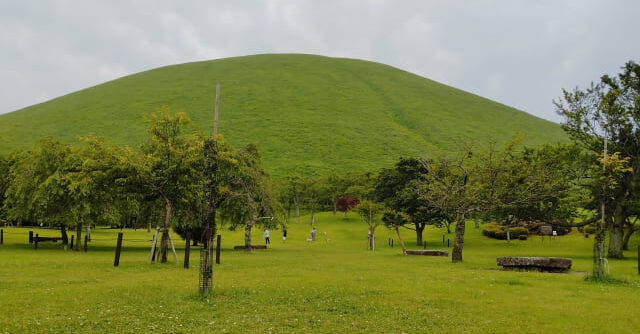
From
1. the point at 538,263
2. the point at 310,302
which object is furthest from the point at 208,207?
the point at 538,263

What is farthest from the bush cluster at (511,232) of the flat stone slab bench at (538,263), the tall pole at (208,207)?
the tall pole at (208,207)

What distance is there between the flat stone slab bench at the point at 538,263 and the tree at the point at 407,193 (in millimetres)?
21447

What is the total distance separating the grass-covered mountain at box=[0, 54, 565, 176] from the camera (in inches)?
4286

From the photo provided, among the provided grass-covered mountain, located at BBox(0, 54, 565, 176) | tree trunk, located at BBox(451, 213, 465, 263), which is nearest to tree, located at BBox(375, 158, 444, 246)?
tree trunk, located at BBox(451, 213, 465, 263)

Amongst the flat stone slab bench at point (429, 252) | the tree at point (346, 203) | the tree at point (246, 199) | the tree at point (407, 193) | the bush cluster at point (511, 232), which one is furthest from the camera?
the tree at point (346, 203)

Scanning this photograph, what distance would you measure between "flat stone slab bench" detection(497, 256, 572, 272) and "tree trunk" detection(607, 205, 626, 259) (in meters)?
13.6

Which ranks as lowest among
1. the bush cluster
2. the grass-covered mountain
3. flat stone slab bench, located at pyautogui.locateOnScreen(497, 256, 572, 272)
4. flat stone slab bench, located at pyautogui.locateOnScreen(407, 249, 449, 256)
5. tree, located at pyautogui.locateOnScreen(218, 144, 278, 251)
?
flat stone slab bench, located at pyautogui.locateOnScreen(407, 249, 449, 256)

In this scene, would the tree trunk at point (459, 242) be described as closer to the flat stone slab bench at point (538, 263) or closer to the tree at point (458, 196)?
the tree at point (458, 196)

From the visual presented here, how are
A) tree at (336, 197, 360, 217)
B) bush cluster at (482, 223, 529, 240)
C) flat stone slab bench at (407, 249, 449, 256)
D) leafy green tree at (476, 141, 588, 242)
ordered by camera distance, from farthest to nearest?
1. tree at (336, 197, 360, 217)
2. bush cluster at (482, 223, 529, 240)
3. flat stone slab bench at (407, 249, 449, 256)
4. leafy green tree at (476, 141, 588, 242)

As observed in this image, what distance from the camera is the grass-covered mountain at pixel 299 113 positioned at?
4286 inches

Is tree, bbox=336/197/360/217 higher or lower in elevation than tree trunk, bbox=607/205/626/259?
higher

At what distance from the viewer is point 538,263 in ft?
78.4

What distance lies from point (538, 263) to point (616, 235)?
14921 mm

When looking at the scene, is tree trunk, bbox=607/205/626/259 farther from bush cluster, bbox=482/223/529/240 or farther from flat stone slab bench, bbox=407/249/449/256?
bush cluster, bbox=482/223/529/240
